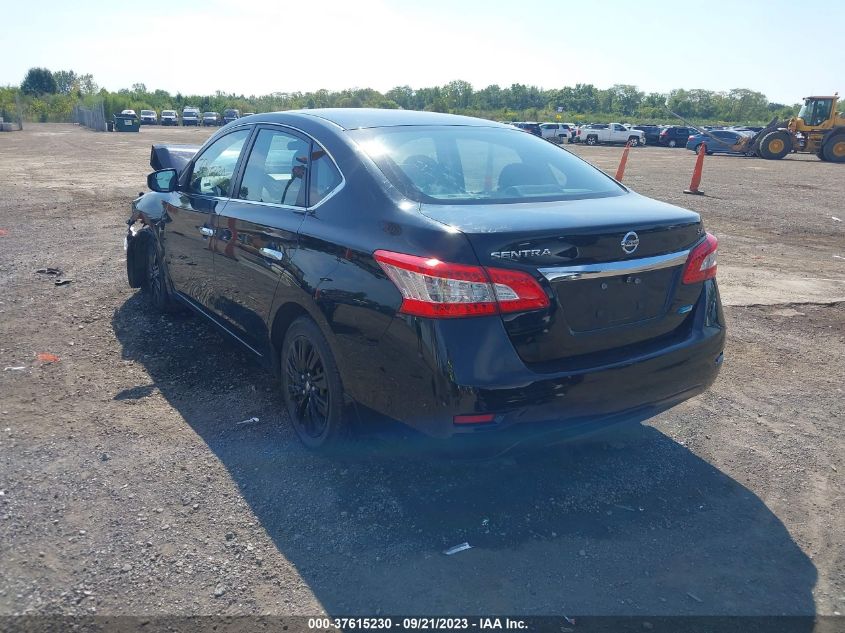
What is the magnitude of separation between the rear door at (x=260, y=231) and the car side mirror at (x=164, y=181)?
42.7 inches

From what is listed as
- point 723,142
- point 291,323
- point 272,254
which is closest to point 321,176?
point 272,254

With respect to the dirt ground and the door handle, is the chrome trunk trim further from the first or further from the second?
the door handle

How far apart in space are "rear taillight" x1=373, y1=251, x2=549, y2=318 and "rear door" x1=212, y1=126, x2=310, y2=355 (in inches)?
39.7

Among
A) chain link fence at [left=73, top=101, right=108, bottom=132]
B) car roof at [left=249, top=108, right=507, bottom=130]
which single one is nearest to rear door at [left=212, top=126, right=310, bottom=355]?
car roof at [left=249, top=108, right=507, bottom=130]

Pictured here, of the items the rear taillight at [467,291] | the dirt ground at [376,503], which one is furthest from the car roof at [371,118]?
the dirt ground at [376,503]

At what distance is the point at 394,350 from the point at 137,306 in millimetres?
4342

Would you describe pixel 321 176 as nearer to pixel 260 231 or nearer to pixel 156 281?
pixel 260 231

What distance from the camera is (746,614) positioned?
2.65 metres

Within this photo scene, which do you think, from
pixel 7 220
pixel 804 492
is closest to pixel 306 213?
pixel 804 492

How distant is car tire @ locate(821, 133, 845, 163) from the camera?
103ft

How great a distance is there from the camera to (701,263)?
3355mm

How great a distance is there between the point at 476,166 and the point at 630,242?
109 centimetres

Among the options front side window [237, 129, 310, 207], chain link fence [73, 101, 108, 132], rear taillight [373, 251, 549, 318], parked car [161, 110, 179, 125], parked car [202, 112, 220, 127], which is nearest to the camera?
rear taillight [373, 251, 549, 318]

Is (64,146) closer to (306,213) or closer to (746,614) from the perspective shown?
(306,213)
